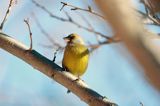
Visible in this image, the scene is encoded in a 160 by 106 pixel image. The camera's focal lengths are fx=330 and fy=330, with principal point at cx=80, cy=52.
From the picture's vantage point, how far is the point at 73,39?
408 centimetres

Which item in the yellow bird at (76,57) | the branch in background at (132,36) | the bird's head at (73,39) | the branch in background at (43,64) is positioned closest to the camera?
the branch in background at (132,36)

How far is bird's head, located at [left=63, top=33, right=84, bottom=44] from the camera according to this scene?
401cm

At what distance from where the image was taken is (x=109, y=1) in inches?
21.8

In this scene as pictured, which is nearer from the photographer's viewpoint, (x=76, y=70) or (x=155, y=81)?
(x=155, y=81)

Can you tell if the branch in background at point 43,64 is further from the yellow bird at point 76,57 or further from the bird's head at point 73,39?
the bird's head at point 73,39

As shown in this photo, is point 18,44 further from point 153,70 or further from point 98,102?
point 153,70

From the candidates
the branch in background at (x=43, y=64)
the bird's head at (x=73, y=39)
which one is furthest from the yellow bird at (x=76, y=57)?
the branch in background at (x=43, y=64)

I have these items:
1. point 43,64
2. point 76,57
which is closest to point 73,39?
point 76,57

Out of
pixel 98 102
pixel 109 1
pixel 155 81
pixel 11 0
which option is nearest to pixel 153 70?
pixel 155 81

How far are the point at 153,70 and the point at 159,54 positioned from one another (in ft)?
0.12

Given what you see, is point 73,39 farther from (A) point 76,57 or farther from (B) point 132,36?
(B) point 132,36

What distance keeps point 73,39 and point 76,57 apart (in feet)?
1.55

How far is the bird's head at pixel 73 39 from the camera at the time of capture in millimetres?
4012

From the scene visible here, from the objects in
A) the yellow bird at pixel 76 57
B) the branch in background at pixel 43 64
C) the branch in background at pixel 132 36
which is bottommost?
the yellow bird at pixel 76 57
